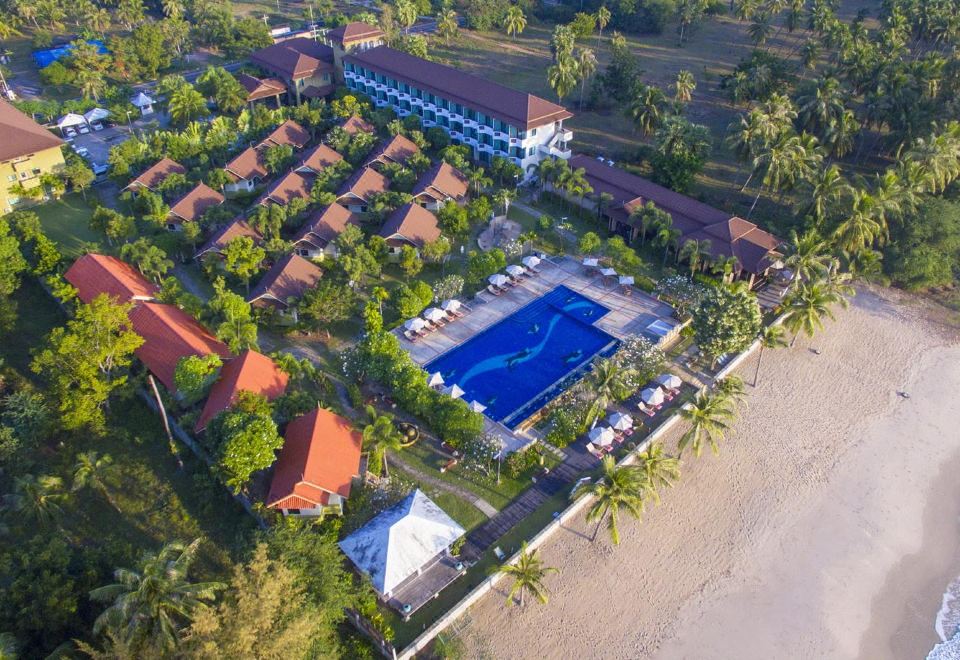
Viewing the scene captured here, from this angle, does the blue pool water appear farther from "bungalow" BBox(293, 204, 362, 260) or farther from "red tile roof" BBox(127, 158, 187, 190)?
"red tile roof" BBox(127, 158, 187, 190)

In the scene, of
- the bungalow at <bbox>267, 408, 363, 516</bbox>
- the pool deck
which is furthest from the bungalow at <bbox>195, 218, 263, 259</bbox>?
the bungalow at <bbox>267, 408, 363, 516</bbox>

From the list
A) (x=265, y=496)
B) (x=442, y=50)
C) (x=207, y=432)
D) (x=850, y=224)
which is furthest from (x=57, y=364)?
(x=442, y=50)

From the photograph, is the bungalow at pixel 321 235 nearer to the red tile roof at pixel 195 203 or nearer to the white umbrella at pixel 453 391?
the red tile roof at pixel 195 203

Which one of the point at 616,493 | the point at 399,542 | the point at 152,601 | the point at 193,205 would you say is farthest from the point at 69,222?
the point at 616,493

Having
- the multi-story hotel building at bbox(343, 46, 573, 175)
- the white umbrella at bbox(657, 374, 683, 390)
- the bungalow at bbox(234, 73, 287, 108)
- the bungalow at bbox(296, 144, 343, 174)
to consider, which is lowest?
the white umbrella at bbox(657, 374, 683, 390)

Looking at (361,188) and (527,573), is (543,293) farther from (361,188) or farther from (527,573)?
(527,573)

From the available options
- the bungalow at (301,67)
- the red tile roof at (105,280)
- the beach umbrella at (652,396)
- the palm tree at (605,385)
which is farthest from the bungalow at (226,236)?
the bungalow at (301,67)
